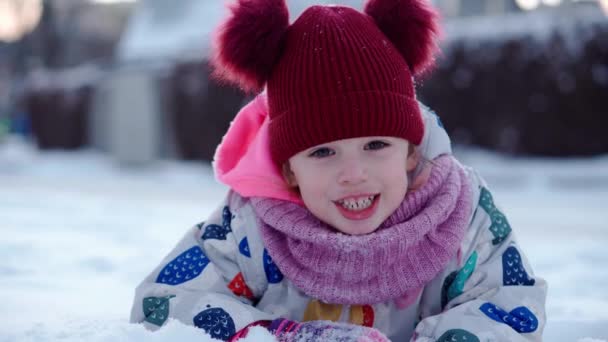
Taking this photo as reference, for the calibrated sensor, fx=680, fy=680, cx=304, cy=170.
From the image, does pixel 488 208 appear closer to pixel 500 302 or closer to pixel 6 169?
pixel 500 302

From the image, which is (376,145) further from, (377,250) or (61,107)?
(61,107)

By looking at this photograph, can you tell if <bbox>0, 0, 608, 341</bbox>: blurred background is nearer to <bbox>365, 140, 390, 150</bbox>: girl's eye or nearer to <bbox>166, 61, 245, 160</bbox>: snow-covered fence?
<bbox>166, 61, 245, 160</bbox>: snow-covered fence

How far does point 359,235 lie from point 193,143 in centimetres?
914

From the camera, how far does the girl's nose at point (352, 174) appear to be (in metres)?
1.63

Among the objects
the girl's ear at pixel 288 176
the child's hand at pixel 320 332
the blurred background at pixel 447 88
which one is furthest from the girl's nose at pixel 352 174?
the blurred background at pixel 447 88

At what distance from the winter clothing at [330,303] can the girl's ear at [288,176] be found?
0.16 ft

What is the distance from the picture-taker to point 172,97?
35.9ft

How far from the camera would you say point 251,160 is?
188 centimetres

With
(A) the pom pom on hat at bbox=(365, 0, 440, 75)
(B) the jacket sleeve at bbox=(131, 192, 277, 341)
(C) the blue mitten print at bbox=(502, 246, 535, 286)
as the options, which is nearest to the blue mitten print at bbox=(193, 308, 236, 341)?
(B) the jacket sleeve at bbox=(131, 192, 277, 341)

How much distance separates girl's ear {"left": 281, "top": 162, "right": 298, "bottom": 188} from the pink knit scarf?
0.45ft

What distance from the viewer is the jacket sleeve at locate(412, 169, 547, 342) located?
1556 millimetres

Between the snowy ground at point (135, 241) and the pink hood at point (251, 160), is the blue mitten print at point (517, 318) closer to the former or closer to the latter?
the snowy ground at point (135, 241)

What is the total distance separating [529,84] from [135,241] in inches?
208

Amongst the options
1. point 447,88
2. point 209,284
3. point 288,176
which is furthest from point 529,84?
point 209,284
